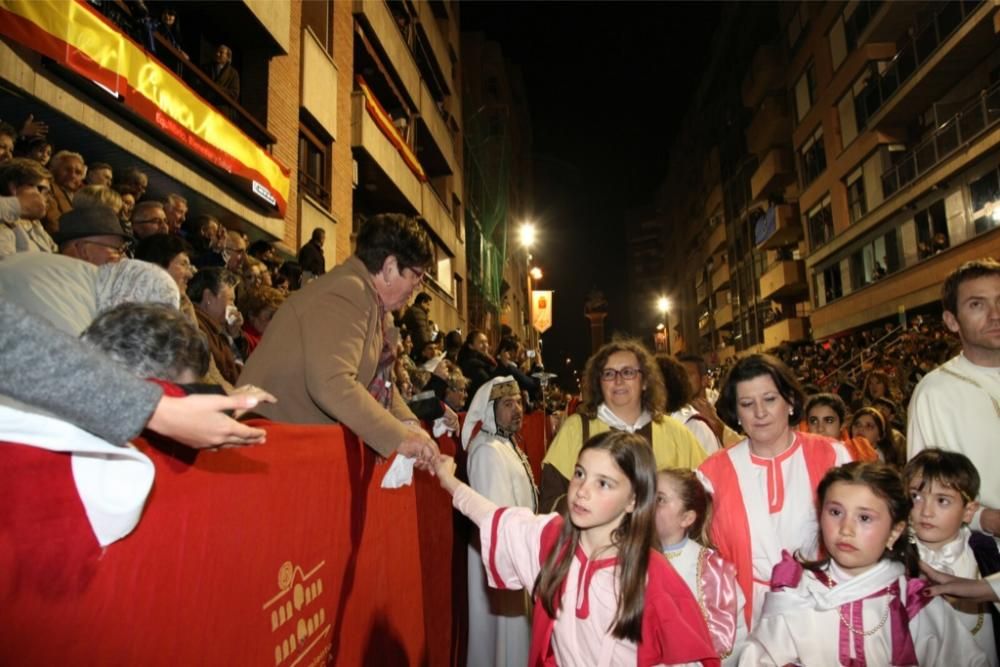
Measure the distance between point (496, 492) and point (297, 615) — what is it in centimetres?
232

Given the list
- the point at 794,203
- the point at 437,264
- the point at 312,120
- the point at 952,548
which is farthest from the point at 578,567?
the point at 794,203

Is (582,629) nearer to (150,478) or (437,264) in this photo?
(150,478)

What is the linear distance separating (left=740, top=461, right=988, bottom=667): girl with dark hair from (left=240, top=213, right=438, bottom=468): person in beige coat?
1660 mm

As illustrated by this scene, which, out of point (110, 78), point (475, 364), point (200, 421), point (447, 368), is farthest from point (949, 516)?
point (110, 78)

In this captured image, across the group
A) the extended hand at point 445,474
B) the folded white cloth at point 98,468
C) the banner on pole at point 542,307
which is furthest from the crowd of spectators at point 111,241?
A: the banner on pole at point 542,307

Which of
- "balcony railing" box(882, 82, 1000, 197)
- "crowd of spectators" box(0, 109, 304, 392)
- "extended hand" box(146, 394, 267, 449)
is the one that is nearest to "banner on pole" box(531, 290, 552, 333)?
"balcony railing" box(882, 82, 1000, 197)

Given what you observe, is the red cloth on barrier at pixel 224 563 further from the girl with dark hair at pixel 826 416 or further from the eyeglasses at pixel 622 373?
the girl with dark hair at pixel 826 416

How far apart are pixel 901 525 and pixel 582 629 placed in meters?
1.46

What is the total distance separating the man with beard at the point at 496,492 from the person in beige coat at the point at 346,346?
59.7 inches

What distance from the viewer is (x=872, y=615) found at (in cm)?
246

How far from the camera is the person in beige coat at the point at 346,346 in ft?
8.46

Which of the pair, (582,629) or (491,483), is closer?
(582,629)

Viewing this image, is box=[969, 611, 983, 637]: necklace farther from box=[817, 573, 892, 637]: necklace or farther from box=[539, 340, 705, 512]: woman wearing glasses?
box=[539, 340, 705, 512]: woman wearing glasses

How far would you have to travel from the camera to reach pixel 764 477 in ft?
10.0
